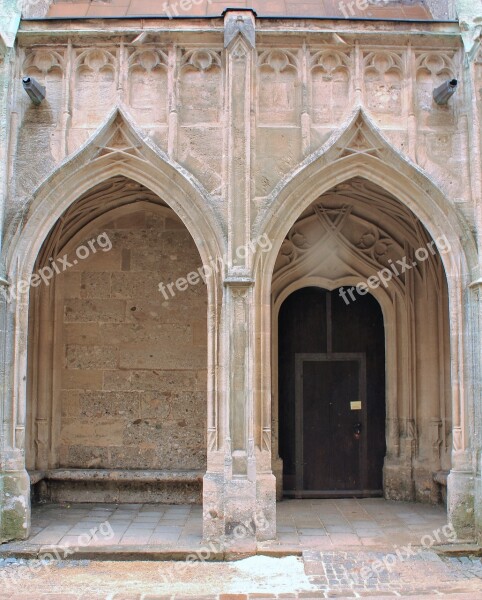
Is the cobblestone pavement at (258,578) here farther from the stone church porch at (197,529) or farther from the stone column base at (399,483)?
the stone column base at (399,483)

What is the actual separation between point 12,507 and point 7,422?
2.81 feet

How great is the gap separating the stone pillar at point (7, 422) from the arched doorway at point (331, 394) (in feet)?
11.6

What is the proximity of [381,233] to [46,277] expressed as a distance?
4535 mm

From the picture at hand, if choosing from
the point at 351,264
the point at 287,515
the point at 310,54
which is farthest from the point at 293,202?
the point at 287,515

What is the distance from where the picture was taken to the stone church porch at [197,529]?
6.72m

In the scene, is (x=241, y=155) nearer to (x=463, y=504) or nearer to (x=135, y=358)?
(x=135, y=358)

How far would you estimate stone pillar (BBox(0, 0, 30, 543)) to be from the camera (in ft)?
22.7

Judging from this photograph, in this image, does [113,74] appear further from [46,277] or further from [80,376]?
[80,376]

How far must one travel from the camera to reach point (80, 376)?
9062mm

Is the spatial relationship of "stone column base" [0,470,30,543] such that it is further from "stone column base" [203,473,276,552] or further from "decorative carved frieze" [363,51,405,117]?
"decorative carved frieze" [363,51,405,117]

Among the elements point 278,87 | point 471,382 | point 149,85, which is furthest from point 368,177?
point 149,85

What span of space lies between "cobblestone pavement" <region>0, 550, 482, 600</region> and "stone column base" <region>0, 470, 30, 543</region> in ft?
1.38

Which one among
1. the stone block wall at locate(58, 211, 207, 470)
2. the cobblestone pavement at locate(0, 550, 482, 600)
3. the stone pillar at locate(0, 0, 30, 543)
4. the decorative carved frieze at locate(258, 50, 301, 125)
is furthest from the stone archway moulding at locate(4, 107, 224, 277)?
the cobblestone pavement at locate(0, 550, 482, 600)

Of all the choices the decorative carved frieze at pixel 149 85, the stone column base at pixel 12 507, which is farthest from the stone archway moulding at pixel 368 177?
the stone column base at pixel 12 507
